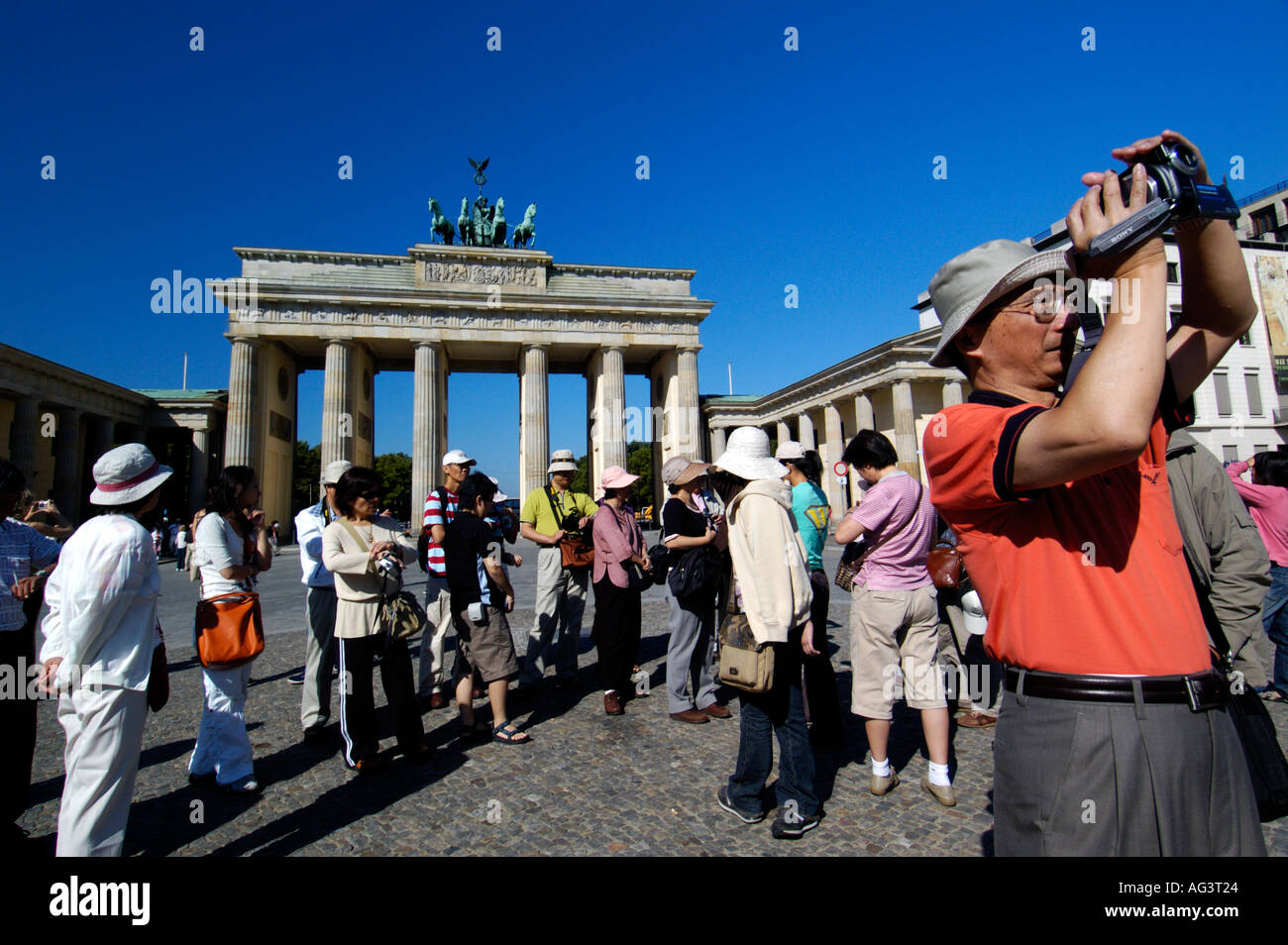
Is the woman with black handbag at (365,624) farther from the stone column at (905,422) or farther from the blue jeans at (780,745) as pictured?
the stone column at (905,422)

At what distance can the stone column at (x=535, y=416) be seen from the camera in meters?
32.4

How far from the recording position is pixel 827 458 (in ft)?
125

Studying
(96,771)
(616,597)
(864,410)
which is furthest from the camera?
(864,410)

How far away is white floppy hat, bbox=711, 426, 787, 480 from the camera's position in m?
3.36

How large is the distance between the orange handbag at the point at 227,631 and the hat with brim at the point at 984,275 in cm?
395

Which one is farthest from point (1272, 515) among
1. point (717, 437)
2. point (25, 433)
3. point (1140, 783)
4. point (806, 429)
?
point (717, 437)

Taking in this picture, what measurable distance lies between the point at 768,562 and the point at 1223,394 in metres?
39.1

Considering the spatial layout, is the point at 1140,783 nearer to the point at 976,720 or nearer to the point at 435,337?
the point at 976,720

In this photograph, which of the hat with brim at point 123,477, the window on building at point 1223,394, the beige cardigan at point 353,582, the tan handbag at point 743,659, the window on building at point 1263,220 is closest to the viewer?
the hat with brim at point 123,477

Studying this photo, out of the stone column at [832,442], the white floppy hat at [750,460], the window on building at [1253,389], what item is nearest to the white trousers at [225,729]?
the white floppy hat at [750,460]

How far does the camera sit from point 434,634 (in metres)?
5.49

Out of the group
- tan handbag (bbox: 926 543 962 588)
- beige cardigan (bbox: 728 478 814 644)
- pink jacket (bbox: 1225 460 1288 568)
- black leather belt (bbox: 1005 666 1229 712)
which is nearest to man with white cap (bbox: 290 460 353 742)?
beige cardigan (bbox: 728 478 814 644)

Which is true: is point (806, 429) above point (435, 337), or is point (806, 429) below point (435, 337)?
below

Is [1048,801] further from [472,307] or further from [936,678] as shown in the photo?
[472,307]
